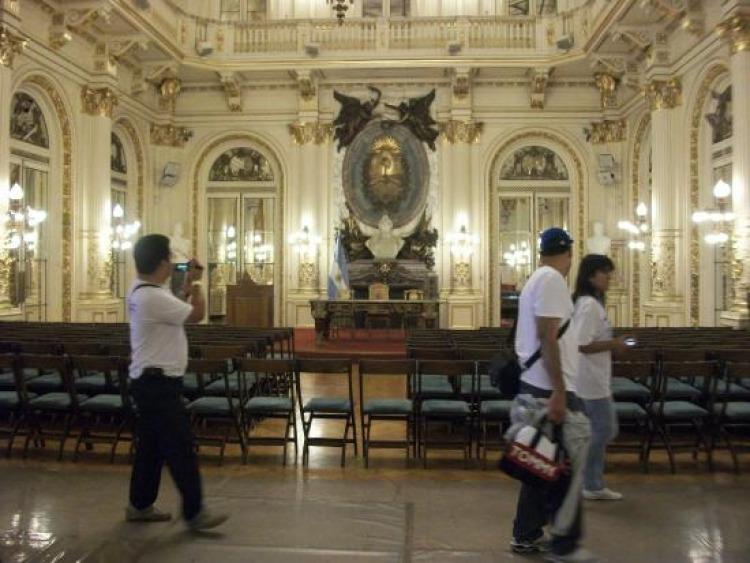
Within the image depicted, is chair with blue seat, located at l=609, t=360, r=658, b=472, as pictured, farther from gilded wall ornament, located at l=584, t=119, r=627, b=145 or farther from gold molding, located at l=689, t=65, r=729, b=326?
gilded wall ornament, located at l=584, t=119, r=627, b=145

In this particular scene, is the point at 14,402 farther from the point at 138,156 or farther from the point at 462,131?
the point at 462,131

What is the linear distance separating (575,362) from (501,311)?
15.6 meters

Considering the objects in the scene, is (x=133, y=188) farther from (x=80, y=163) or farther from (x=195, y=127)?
(x=80, y=163)

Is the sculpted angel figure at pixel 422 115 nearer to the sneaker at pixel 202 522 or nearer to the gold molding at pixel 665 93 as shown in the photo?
the gold molding at pixel 665 93

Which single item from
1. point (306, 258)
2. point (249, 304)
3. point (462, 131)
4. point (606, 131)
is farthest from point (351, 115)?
point (606, 131)

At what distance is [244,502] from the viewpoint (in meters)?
4.71

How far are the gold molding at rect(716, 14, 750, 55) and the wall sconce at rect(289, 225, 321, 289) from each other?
11.1 meters

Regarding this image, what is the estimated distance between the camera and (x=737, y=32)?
10648mm

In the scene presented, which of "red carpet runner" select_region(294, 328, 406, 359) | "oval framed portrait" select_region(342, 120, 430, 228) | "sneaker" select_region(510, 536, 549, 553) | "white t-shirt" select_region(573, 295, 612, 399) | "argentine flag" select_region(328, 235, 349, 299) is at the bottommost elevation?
"sneaker" select_region(510, 536, 549, 553)

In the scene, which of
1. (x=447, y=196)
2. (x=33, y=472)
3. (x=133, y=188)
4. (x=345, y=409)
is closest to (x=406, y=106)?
(x=447, y=196)

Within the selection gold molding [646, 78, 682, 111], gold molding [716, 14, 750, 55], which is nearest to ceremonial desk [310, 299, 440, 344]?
gold molding [646, 78, 682, 111]

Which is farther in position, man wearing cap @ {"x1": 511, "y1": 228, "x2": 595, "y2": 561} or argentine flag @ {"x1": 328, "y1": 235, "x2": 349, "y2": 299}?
argentine flag @ {"x1": 328, "y1": 235, "x2": 349, "y2": 299}

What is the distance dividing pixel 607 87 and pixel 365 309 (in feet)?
27.5

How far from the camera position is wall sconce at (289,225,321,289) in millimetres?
18797
